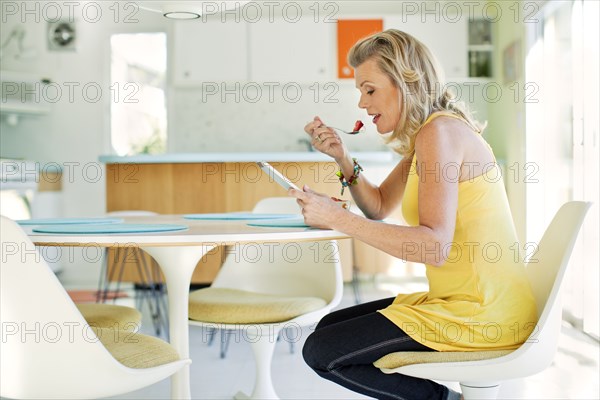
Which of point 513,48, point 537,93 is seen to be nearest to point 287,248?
point 537,93

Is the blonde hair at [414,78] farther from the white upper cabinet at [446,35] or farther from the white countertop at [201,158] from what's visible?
the white upper cabinet at [446,35]

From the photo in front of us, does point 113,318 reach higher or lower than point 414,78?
lower

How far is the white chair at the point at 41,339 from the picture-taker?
1555 mm

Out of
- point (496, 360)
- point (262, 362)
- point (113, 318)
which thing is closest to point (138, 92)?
point (262, 362)

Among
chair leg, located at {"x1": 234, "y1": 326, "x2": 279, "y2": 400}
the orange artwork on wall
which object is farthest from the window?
chair leg, located at {"x1": 234, "y1": 326, "x2": 279, "y2": 400}

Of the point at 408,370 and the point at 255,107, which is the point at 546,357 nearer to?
the point at 408,370

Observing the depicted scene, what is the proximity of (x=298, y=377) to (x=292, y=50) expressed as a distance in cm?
370

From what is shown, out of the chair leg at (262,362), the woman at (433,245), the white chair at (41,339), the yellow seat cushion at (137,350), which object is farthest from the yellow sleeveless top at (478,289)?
the chair leg at (262,362)

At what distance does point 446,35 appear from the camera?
6348 mm

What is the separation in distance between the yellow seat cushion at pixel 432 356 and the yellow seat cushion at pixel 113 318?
969 millimetres

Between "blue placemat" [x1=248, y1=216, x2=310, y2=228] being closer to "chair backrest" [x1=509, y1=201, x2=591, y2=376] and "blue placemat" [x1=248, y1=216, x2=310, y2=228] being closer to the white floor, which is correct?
"chair backrest" [x1=509, y1=201, x2=591, y2=376]

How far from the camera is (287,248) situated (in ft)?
9.71

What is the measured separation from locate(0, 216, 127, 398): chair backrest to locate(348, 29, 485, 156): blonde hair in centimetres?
89

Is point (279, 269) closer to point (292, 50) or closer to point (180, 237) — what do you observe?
point (180, 237)
